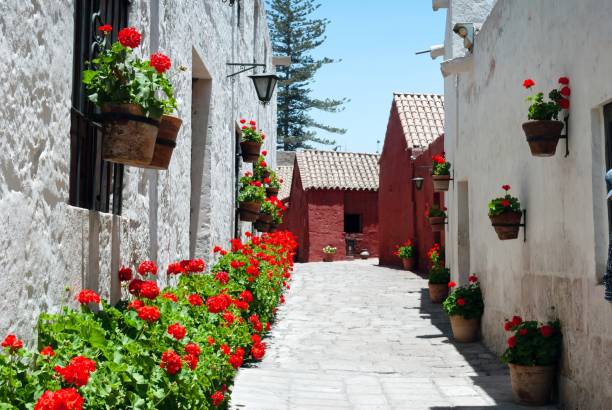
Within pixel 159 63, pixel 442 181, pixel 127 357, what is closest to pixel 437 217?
pixel 442 181

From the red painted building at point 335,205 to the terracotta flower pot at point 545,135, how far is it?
1978 centimetres

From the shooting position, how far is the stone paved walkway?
5922 millimetres

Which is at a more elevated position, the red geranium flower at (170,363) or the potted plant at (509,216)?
the potted plant at (509,216)

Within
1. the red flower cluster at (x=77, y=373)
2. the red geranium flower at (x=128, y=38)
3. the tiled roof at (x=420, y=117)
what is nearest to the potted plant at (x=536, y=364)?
the red geranium flower at (x=128, y=38)

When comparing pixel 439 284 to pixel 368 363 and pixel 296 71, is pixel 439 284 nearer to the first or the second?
pixel 368 363

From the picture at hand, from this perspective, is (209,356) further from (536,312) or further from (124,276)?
(536,312)

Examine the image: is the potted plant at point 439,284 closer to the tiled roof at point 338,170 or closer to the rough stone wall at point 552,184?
the rough stone wall at point 552,184

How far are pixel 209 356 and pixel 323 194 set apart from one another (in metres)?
21.6

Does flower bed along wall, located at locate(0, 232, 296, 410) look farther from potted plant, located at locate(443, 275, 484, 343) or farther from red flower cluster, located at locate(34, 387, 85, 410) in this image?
potted plant, located at locate(443, 275, 484, 343)

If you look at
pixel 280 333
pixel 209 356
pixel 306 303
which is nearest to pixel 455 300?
pixel 280 333

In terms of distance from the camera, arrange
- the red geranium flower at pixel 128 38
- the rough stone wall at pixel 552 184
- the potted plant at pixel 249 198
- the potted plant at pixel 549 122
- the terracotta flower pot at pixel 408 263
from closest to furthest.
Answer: the red geranium flower at pixel 128 38 < the rough stone wall at pixel 552 184 < the potted plant at pixel 549 122 < the potted plant at pixel 249 198 < the terracotta flower pot at pixel 408 263

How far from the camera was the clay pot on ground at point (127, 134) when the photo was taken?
352 centimetres

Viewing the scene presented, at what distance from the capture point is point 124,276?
3.81m

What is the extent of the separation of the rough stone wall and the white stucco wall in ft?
10.3
